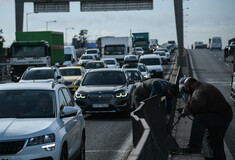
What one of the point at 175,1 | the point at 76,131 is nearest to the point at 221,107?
the point at 76,131

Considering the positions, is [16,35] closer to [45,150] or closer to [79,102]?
[79,102]

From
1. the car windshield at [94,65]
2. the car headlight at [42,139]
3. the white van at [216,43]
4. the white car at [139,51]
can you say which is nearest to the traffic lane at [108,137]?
the car headlight at [42,139]

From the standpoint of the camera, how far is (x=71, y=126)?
27.5 ft

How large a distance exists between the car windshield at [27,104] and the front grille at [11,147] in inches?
40.1

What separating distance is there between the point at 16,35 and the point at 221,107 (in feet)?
107

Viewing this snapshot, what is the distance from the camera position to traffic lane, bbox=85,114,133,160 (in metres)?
11.1

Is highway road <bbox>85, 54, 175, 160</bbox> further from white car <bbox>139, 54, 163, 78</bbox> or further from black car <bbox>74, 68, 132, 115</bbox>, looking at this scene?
white car <bbox>139, 54, 163, 78</bbox>

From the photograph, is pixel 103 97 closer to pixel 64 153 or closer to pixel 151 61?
pixel 64 153

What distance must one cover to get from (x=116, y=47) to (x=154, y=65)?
1248cm

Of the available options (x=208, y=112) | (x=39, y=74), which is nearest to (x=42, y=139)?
(x=208, y=112)

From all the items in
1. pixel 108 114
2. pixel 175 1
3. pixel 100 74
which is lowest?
pixel 108 114

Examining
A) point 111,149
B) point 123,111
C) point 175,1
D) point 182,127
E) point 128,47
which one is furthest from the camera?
point 128,47

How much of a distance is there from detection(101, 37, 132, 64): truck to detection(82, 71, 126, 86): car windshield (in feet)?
115

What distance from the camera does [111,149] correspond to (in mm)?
11656
